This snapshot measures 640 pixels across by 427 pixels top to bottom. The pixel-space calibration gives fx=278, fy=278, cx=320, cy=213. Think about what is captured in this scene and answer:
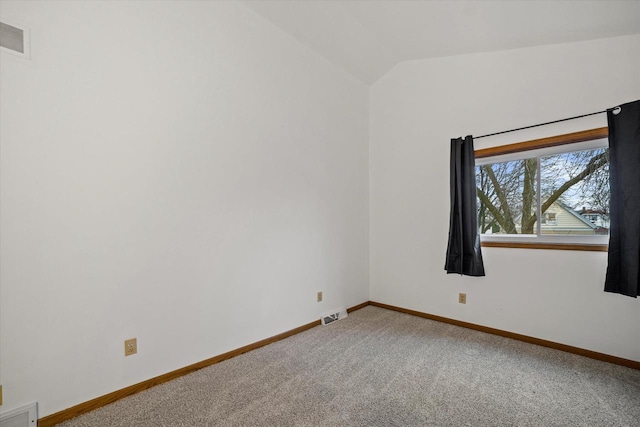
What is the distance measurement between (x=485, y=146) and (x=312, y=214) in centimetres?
188

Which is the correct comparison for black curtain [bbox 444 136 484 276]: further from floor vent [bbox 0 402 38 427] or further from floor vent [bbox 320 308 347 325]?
floor vent [bbox 0 402 38 427]

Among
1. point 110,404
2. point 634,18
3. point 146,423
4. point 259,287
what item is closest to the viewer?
point 146,423

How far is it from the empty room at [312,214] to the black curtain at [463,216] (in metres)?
0.02

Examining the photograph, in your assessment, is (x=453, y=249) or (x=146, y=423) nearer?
(x=146, y=423)

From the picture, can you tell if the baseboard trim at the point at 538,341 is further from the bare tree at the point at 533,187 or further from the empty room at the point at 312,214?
the bare tree at the point at 533,187

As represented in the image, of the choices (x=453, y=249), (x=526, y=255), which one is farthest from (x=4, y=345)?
(x=526, y=255)

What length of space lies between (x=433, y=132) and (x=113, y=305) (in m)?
3.27

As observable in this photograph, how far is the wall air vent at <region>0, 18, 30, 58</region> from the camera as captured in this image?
140 centimetres

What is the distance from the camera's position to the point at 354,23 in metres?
2.69

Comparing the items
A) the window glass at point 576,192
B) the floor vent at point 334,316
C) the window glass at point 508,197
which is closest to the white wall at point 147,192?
the floor vent at point 334,316

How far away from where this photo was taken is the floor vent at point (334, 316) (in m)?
2.97

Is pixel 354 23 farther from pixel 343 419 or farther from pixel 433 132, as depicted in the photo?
pixel 343 419

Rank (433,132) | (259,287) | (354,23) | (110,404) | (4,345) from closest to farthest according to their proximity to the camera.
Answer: (4,345) → (110,404) → (259,287) → (354,23) → (433,132)

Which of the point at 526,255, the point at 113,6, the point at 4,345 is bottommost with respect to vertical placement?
the point at 4,345
